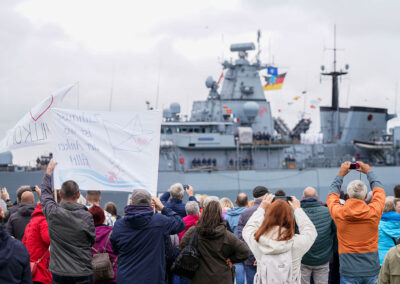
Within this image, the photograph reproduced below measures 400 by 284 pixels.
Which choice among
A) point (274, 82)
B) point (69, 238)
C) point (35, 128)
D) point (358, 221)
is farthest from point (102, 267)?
point (274, 82)

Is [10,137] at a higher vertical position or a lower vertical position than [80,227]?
higher

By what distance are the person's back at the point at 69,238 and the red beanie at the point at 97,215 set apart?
0.45m

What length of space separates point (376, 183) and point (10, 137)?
14.0 feet

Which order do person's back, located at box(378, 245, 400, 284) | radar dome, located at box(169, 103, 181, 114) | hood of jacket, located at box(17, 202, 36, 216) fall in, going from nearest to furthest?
person's back, located at box(378, 245, 400, 284), hood of jacket, located at box(17, 202, 36, 216), radar dome, located at box(169, 103, 181, 114)

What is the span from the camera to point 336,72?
3145cm

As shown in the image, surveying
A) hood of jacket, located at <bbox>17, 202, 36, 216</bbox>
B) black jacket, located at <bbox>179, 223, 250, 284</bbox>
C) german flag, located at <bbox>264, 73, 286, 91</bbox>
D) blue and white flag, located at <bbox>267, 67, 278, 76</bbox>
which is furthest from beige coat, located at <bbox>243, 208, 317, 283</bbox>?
blue and white flag, located at <bbox>267, 67, 278, 76</bbox>

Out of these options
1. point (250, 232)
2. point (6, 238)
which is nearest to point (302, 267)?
point (250, 232)

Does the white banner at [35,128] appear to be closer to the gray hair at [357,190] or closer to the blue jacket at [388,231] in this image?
the gray hair at [357,190]

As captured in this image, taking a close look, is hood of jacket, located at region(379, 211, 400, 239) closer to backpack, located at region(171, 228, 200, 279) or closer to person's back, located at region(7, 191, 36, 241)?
backpack, located at region(171, 228, 200, 279)

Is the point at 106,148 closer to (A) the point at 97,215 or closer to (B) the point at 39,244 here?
(A) the point at 97,215

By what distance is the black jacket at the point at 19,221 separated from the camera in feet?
16.5

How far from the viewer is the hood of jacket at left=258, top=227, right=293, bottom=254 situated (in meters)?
3.59

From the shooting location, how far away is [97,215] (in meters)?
4.70

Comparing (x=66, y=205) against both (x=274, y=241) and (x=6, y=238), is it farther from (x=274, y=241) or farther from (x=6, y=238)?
(x=274, y=241)
